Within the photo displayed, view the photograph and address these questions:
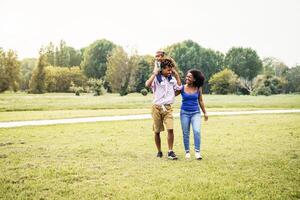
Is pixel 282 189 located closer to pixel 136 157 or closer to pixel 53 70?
pixel 136 157

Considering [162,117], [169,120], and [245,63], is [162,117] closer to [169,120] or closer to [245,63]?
[169,120]

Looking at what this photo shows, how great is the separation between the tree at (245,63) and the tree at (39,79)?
147 feet

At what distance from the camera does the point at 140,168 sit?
6.51 meters

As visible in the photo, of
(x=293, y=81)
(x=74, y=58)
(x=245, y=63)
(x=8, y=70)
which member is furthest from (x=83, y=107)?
(x=74, y=58)

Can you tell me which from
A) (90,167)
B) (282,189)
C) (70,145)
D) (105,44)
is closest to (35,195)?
(90,167)

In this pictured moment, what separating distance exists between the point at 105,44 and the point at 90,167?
77543mm

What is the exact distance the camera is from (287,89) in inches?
3132

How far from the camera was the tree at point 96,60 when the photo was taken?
262 ft

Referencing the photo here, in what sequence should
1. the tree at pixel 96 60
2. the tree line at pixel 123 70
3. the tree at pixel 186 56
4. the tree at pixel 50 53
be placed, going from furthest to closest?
1. the tree at pixel 186 56
2. the tree at pixel 50 53
3. the tree at pixel 96 60
4. the tree line at pixel 123 70

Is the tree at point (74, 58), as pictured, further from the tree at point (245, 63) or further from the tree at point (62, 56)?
the tree at point (245, 63)

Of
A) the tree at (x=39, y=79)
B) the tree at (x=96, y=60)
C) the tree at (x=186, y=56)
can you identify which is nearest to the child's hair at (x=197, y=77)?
the tree at (x=39, y=79)

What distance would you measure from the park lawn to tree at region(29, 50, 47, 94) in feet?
159

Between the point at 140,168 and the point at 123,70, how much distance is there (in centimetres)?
4818

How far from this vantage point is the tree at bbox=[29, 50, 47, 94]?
57.7 meters
